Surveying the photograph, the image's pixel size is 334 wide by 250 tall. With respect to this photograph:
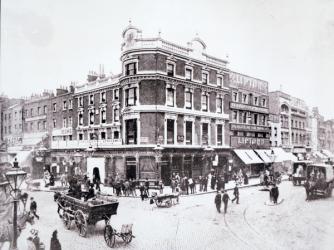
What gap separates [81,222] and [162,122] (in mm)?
4799

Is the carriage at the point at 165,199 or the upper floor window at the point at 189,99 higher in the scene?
the upper floor window at the point at 189,99

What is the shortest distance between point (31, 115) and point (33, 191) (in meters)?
2.24

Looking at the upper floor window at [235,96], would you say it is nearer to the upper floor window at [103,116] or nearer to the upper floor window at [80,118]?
the upper floor window at [103,116]

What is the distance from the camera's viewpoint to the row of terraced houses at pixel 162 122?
25.8ft

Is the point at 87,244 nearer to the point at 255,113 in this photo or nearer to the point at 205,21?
the point at 255,113

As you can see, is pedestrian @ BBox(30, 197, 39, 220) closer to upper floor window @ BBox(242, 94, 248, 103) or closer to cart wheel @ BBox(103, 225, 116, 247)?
cart wheel @ BBox(103, 225, 116, 247)

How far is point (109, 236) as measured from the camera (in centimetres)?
642

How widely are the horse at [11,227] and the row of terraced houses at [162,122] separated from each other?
1.19 meters

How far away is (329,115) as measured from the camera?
6.85 m

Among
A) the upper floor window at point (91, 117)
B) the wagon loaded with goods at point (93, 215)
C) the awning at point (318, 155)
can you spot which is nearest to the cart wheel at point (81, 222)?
the wagon loaded with goods at point (93, 215)

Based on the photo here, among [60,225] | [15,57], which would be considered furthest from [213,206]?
[15,57]

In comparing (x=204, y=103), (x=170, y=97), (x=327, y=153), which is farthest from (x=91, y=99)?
(x=327, y=153)

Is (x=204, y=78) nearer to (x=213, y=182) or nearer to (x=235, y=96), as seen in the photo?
(x=235, y=96)

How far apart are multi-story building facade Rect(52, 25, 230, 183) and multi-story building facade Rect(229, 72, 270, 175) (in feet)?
1.17
